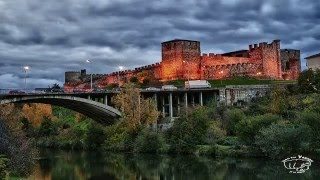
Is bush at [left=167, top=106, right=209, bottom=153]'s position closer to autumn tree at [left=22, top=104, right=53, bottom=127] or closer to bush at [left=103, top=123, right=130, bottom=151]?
bush at [left=103, top=123, right=130, bottom=151]

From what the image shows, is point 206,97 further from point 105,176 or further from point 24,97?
point 105,176

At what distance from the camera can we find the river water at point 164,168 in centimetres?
3541

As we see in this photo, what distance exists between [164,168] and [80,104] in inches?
872

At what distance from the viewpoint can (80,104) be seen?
6025 cm

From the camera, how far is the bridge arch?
180 feet

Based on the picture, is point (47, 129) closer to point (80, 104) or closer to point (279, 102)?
point (80, 104)

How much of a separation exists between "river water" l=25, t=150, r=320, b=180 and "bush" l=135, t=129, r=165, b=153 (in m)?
1.59

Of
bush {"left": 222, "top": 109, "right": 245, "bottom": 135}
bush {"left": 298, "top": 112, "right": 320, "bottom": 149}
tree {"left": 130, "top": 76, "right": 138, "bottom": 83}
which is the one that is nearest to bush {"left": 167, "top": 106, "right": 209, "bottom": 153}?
bush {"left": 222, "top": 109, "right": 245, "bottom": 135}

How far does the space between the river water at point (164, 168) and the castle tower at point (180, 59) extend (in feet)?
142

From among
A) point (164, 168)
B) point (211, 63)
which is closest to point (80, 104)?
point (164, 168)

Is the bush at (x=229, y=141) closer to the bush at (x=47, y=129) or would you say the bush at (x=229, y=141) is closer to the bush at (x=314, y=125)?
the bush at (x=314, y=125)

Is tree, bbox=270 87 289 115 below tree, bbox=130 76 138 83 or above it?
below

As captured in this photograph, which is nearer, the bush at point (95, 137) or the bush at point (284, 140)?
the bush at point (284, 140)

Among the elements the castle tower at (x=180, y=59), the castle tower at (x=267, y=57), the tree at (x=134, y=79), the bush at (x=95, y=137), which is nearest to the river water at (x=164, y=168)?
the bush at (x=95, y=137)
